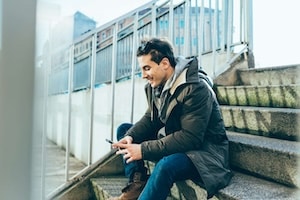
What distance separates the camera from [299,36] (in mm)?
620

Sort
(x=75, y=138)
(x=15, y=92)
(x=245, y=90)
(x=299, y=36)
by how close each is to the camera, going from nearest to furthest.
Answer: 1. (x=15, y=92)
2. (x=299, y=36)
3. (x=245, y=90)
4. (x=75, y=138)

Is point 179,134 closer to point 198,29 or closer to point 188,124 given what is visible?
point 188,124

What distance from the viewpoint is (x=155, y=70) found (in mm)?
1287

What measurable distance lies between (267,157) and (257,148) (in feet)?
0.17

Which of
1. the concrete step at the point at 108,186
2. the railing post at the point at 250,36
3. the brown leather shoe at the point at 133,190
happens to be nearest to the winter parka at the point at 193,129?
the brown leather shoe at the point at 133,190

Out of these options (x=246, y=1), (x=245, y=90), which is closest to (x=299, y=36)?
(x=245, y=90)

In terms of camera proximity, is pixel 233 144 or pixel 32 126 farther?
pixel 233 144

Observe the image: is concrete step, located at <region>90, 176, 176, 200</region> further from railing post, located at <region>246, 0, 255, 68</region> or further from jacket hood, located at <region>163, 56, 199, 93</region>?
railing post, located at <region>246, 0, 255, 68</region>

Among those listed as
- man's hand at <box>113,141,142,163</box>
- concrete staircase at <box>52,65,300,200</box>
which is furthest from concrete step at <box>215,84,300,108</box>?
man's hand at <box>113,141,142,163</box>

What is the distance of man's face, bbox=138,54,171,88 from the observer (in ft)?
4.21

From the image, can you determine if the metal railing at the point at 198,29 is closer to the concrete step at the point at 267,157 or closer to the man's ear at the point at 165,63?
the man's ear at the point at 165,63

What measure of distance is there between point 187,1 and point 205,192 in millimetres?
1271

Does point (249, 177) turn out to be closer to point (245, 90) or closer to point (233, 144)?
point (233, 144)

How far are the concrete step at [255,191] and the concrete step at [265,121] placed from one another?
0.19 metres
